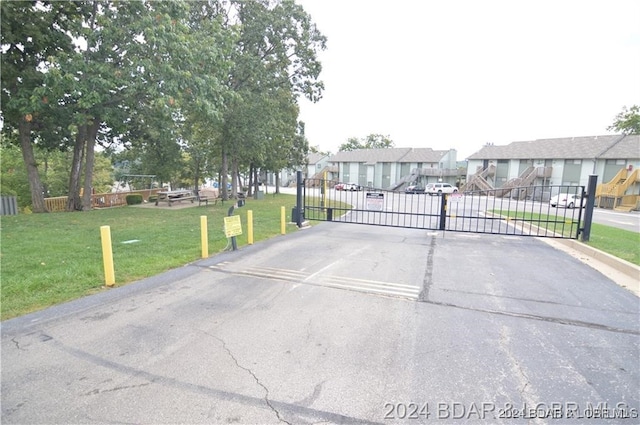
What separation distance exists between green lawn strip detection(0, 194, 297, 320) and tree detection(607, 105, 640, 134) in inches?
2234

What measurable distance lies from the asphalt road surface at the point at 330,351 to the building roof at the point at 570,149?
133 feet

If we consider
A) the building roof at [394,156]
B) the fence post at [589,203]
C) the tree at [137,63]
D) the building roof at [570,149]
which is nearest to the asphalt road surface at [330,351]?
the fence post at [589,203]

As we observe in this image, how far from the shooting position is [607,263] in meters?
7.05

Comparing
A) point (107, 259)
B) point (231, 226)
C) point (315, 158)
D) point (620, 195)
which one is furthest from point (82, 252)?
point (315, 158)

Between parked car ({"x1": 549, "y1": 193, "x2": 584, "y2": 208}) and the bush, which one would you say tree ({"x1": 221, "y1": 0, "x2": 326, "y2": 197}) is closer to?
the bush

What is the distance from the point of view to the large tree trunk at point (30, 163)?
1494 centimetres

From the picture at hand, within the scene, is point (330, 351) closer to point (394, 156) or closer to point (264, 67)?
point (264, 67)

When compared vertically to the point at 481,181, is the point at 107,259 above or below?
below

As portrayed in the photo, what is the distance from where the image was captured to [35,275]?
5527mm

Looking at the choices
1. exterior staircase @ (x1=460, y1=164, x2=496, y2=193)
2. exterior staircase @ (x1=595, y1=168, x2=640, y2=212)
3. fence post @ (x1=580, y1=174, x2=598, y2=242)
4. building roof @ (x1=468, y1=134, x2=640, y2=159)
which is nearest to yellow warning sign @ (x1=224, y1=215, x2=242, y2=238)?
fence post @ (x1=580, y1=174, x2=598, y2=242)

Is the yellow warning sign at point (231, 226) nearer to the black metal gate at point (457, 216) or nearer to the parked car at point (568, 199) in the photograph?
the black metal gate at point (457, 216)

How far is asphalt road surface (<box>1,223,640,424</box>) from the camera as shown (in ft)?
8.54

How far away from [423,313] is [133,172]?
129ft

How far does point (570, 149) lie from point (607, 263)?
4086 centimetres
